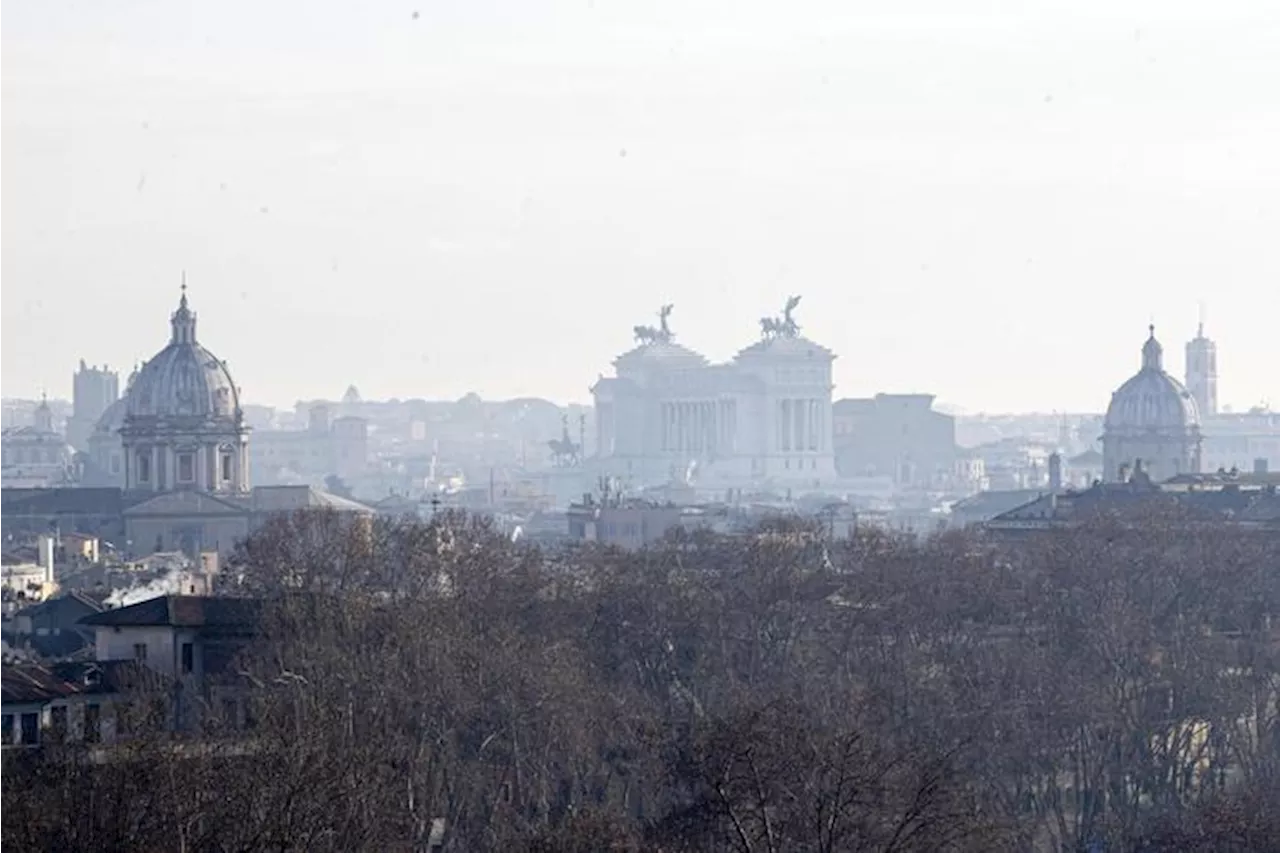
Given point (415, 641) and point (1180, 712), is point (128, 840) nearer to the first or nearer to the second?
point (415, 641)

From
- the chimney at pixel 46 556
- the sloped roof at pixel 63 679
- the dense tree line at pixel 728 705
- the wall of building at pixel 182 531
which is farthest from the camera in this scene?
the wall of building at pixel 182 531

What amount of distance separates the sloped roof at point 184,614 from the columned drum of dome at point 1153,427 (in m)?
96.1

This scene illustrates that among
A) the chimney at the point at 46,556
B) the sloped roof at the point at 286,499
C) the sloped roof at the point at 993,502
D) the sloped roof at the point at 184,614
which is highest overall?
the sloped roof at the point at 286,499

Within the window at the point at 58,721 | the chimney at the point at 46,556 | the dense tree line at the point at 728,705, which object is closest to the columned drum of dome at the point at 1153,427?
the chimney at the point at 46,556

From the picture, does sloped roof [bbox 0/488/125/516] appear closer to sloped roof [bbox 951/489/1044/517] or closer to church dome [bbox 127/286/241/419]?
church dome [bbox 127/286/241/419]

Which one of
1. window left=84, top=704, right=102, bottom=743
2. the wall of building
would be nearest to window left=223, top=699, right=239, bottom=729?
window left=84, top=704, right=102, bottom=743

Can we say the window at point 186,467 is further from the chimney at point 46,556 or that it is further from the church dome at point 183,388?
the chimney at point 46,556

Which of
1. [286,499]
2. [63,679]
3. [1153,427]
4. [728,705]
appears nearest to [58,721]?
[63,679]

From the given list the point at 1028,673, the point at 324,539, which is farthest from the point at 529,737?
the point at 324,539

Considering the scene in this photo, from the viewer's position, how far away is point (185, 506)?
14188 cm

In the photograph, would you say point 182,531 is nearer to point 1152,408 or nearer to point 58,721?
point 1152,408

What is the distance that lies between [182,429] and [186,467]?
1.13 meters

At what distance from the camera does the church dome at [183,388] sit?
5960 inches

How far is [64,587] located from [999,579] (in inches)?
1012
